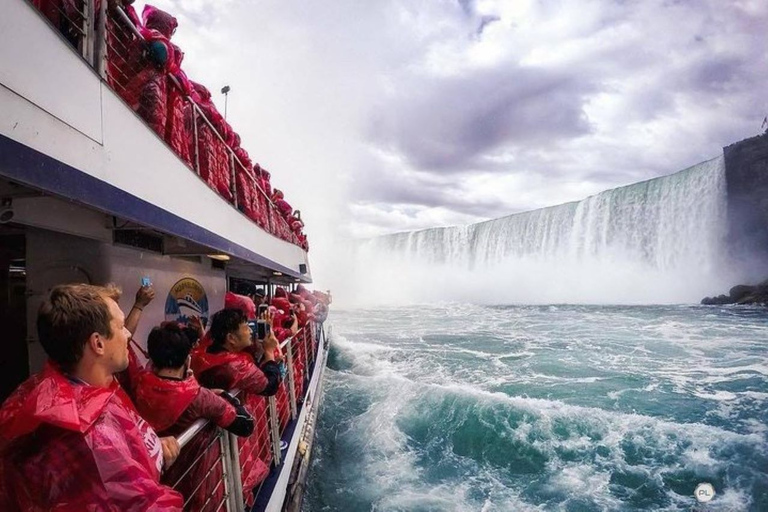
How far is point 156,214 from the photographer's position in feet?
8.91

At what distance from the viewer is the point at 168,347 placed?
2.08 meters

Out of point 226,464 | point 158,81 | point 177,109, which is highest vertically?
point 158,81

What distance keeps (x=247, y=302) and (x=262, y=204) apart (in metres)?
3.62

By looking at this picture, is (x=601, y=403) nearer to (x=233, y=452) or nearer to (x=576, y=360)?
(x=576, y=360)

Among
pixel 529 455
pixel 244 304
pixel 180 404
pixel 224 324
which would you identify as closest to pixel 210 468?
pixel 180 404

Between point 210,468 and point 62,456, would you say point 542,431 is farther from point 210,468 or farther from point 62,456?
point 62,456

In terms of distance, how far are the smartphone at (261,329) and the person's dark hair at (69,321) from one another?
6.52 ft

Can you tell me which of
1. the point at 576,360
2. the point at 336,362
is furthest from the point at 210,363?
the point at 576,360

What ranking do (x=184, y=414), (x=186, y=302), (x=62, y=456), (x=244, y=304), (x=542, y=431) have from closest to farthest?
(x=62, y=456) < (x=184, y=414) < (x=244, y=304) < (x=186, y=302) < (x=542, y=431)

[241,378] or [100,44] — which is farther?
[241,378]

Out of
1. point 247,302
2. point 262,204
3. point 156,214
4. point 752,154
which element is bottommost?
point 247,302

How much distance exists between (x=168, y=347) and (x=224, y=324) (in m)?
0.78

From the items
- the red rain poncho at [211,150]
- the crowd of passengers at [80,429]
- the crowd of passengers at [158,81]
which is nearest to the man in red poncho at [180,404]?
the crowd of passengers at [80,429]

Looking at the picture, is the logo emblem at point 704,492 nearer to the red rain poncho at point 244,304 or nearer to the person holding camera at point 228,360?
the person holding camera at point 228,360
